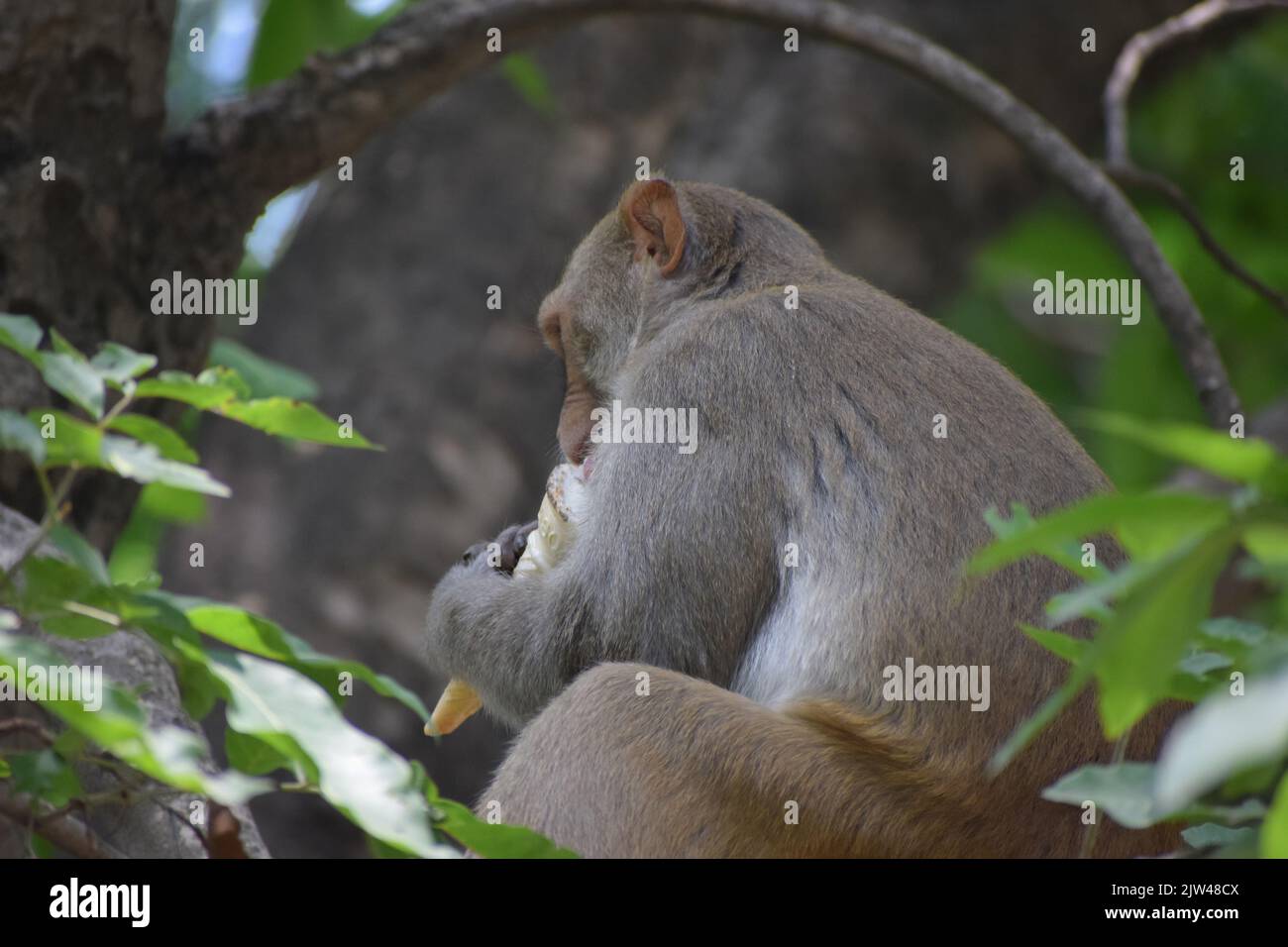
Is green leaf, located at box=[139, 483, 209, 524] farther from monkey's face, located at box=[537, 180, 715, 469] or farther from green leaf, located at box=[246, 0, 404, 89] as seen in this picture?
green leaf, located at box=[246, 0, 404, 89]

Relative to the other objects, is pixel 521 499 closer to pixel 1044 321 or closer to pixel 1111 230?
pixel 1044 321

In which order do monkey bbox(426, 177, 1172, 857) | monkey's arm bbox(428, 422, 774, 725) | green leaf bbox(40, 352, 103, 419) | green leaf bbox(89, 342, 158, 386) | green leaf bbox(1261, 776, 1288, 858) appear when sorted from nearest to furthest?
green leaf bbox(1261, 776, 1288, 858) → green leaf bbox(40, 352, 103, 419) → green leaf bbox(89, 342, 158, 386) → monkey bbox(426, 177, 1172, 857) → monkey's arm bbox(428, 422, 774, 725)

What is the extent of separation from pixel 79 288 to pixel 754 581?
2.38 m

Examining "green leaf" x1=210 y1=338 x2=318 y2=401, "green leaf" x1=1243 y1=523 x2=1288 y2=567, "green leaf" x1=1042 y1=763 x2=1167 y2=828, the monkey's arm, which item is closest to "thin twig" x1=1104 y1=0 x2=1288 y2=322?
the monkey's arm

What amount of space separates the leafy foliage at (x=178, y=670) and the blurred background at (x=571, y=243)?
529 cm

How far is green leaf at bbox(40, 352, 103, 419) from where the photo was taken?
2.67 metres

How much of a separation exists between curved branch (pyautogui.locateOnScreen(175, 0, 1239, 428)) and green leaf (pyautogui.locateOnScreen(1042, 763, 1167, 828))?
3.03 meters

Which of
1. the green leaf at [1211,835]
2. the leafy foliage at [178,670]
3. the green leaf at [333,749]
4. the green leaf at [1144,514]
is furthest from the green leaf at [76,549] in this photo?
the green leaf at [1211,835]

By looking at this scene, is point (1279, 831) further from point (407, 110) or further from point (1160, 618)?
point (407, 110)

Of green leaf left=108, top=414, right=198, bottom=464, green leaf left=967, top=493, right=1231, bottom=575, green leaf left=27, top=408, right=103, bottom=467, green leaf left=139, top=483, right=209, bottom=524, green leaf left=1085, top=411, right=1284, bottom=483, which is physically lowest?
green leaf left=967, top=493, right=1231, bottom=575

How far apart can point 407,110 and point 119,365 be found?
2.69 m

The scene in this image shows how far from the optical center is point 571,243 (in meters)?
10.2

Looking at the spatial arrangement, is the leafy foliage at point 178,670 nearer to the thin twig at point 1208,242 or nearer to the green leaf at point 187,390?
the green leaf at point 187,390

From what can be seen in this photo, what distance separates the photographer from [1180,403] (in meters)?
8.24
